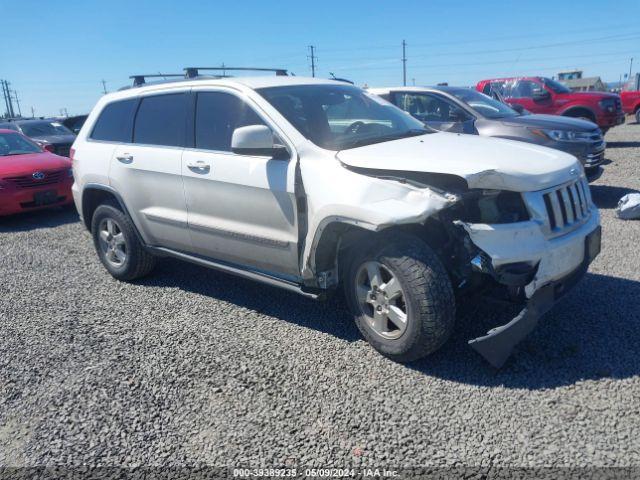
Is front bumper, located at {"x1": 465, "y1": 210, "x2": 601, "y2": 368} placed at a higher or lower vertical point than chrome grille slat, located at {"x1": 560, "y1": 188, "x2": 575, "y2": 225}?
lower

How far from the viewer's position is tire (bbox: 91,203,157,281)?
505cm

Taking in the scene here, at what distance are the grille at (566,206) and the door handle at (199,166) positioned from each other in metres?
2.44

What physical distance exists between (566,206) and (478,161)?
67 centimetres

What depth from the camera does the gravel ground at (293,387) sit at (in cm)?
269

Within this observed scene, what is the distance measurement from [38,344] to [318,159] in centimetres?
257

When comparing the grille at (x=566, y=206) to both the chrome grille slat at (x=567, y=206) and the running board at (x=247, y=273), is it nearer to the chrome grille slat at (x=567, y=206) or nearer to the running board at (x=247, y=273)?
the chrome grille slat at (x=567, y=206)

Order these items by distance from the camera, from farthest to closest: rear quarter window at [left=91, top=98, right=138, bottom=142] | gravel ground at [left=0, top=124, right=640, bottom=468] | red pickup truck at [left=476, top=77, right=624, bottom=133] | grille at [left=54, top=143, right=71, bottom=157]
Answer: red pickup truck at [left=476, top=77, right=624, bottom=133], grille at [left=54, top=143, right=71, bottom=157], rear quarter window at [left=91, top=98, right=138, bottom=142], gravel ground at [left=0, top=124, right=640, bottom=468]

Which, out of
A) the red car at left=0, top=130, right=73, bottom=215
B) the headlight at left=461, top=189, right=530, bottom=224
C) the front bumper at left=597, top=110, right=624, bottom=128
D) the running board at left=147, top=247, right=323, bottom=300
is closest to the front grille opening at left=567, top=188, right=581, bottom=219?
the headlight at left=461, top=189, right=530, bottom=224

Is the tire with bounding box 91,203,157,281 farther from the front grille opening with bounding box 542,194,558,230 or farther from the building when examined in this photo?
the building

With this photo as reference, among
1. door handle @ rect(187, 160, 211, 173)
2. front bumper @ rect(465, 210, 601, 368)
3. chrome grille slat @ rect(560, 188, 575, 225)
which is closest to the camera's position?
front bumper @ rect(465, 210, 601, 368)

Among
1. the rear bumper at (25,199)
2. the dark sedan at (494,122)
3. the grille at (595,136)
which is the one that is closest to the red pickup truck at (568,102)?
the dark sedan at (494,122)

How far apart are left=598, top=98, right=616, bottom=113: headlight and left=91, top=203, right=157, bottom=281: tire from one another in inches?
509

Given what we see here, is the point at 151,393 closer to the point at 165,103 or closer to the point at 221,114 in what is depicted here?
the point at 221,114

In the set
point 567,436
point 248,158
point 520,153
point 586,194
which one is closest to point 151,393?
point 248,158
